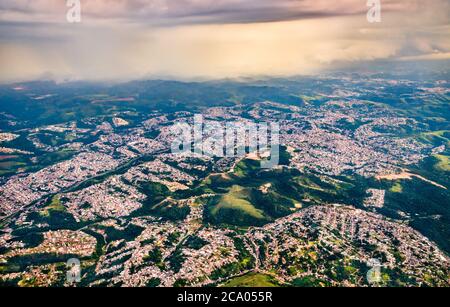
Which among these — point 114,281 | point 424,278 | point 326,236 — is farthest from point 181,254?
point 424,278
